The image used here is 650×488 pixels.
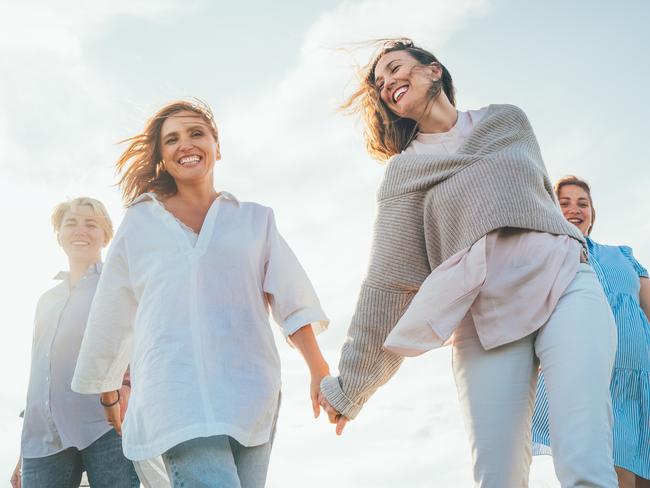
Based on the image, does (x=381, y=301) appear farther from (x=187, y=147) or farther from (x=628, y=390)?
(x=628, y=390)

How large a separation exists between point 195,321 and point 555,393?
4.49 ft

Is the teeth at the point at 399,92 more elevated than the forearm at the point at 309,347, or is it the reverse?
the teeth at the point at 399,92

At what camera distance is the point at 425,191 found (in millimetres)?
3342

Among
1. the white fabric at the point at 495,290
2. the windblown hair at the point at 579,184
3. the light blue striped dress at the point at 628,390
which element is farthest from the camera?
the windblown hair at the point at 579,184

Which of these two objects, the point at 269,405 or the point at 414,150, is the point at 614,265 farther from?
the point at 269,405

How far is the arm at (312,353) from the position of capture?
338 centimetres

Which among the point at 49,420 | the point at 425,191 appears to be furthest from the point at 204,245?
the point at 49,420

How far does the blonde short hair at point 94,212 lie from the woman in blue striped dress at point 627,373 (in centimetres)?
300

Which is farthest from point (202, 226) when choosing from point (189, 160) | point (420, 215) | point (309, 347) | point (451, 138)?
point (451, 138)

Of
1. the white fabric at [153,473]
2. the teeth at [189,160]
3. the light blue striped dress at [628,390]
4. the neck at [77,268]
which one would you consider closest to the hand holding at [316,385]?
the white fabric at [153,473]

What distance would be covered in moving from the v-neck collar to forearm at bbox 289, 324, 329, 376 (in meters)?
Answer: 0.55

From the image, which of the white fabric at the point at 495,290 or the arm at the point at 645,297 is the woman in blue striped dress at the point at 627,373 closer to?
the arm at the point at 645,297

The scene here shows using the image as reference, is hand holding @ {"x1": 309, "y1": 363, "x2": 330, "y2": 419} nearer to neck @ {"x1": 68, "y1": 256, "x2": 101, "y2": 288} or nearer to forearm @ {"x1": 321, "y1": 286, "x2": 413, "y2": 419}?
forearm @ {"x1": 321, "y1": 286, "x2": 413, "y2": 419}

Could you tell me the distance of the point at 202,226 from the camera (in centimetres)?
335
